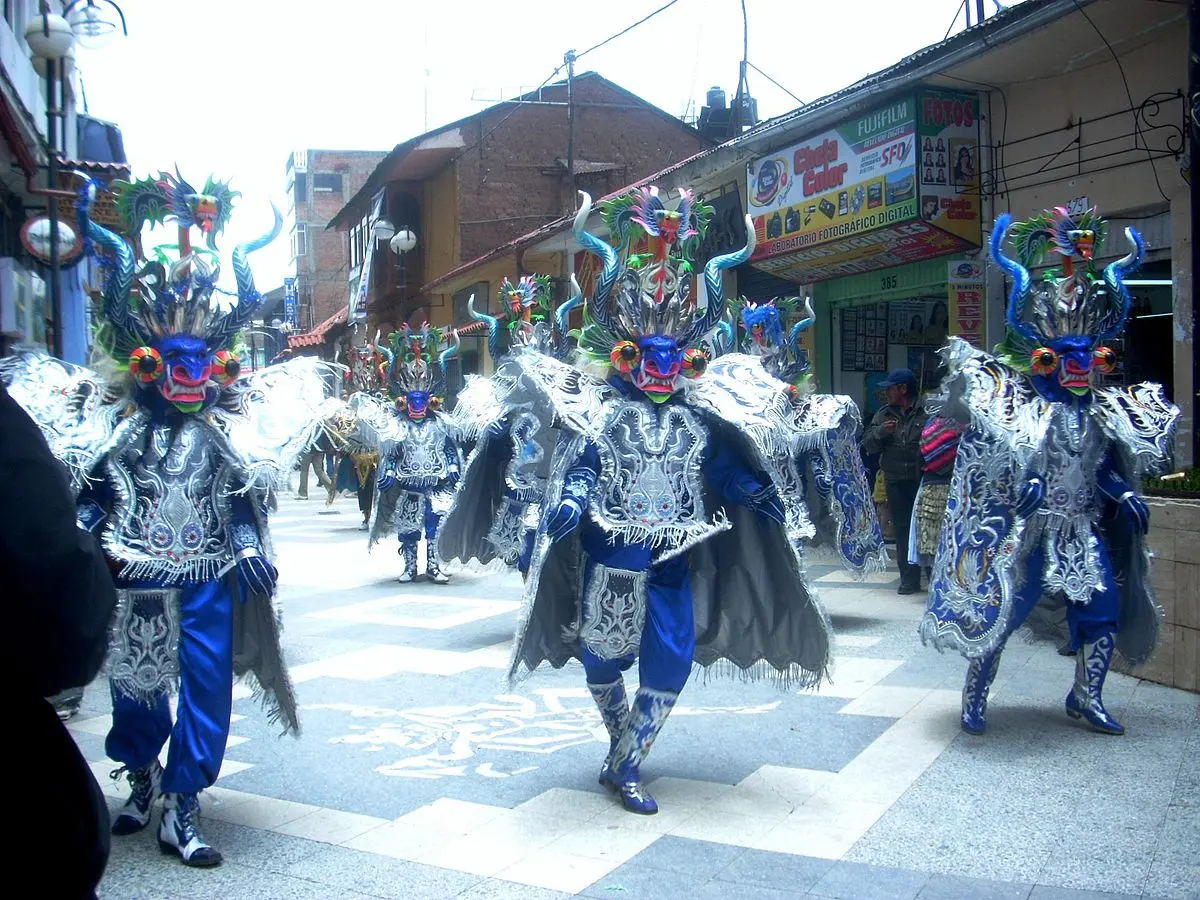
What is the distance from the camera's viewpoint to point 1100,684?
5.58 metres

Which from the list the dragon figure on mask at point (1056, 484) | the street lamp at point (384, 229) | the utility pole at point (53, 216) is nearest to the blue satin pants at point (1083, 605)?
the dragon figure on mask at point (1056, 484)

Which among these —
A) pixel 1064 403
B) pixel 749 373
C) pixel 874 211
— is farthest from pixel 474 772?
pixel 874 211

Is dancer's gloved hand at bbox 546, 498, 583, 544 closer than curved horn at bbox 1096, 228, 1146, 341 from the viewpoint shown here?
Yes

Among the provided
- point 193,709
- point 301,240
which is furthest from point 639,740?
point 301,240

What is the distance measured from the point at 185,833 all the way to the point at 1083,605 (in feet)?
12.9

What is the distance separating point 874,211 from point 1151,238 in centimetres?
273

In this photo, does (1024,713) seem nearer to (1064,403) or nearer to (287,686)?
(1064,403)

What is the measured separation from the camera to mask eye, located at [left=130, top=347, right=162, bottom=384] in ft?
14.6

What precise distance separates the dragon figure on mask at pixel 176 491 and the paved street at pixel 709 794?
43cm

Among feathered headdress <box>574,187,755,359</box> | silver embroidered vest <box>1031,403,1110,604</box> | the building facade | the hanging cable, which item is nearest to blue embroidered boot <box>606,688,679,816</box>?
feathered headdress <box>574,187,755,359</box>

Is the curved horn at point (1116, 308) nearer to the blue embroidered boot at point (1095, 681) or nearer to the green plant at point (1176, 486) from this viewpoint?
the green plant at point (1176, 486)

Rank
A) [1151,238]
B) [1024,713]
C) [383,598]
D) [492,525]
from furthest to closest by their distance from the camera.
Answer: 1. [383,598]
2. [1151,238]
3. [492,525]
4. [1024,713]

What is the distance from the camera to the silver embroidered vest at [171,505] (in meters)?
4.36

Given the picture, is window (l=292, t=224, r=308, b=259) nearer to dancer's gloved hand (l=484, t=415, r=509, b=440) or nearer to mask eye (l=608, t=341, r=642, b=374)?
dancer's gloved hand (l=484, t=415, r=509, b=440)
